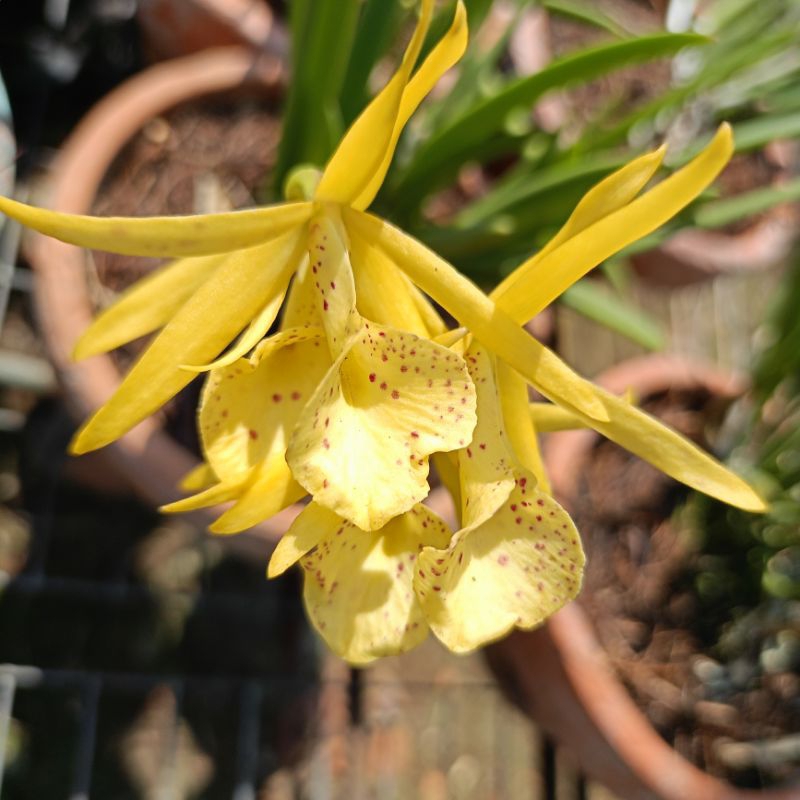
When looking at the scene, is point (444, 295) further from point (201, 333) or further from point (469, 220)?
point (469, 220)

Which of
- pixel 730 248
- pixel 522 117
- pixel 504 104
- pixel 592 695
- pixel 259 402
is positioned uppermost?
pixel 730 248

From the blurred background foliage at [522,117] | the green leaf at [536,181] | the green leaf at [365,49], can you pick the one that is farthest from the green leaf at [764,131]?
the green leaf at [365,49]

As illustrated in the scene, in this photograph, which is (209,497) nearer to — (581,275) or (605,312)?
(581,275)

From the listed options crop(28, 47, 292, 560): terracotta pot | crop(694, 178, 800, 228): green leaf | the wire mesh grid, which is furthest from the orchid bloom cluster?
the wire mesh grid

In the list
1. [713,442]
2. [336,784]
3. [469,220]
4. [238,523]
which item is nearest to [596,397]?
[238,523]

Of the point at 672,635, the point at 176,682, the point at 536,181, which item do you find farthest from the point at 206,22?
the point at 672,635

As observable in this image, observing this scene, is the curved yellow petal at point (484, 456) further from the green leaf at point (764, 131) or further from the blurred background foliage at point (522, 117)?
the green leaf at point (764, 131)
